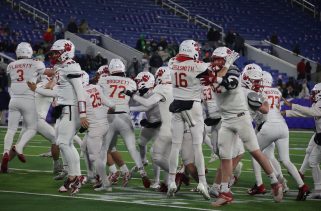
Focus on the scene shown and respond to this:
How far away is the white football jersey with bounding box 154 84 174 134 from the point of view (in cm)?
1178

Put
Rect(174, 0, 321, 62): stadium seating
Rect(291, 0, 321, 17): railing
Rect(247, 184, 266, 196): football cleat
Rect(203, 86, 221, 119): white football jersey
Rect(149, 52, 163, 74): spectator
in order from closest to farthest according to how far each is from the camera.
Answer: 1. Rect(247, 184, 266, 196): football cleat
2. Rect(203, 86, 221, 119): white football jersey
3. Rect(149, 52, 163, 74): spectator
4. Rect(174, 0, 321, 62): stadium seating
5. Rect(291, 0, 321, 17): railing

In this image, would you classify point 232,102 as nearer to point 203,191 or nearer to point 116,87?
point 203,191

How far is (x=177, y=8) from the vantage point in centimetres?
3653

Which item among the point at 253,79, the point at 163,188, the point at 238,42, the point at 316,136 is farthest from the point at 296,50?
the point at 163,188

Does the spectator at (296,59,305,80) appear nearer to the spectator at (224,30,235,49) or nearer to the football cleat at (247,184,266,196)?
the spectator at (224,30,235,49)

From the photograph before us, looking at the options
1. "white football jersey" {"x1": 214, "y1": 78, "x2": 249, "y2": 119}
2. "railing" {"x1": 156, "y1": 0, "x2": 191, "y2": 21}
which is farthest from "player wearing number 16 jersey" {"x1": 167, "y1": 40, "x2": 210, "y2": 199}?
"railing" {"x1": 156, "y1": 0, "x2": 191, "y2": 21}

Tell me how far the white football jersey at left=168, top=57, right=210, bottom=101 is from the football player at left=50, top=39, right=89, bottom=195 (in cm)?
124

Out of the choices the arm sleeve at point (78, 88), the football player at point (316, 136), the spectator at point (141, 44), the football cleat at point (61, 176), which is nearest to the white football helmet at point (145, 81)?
the arm sleeve at point (78, 88)

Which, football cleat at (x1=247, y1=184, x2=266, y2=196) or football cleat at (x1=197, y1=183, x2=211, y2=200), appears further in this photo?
football cleat at (x1=247, y1=184, x2=266, y2=196)

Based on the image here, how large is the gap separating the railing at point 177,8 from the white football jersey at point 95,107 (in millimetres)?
24472

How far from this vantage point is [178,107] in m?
10.8

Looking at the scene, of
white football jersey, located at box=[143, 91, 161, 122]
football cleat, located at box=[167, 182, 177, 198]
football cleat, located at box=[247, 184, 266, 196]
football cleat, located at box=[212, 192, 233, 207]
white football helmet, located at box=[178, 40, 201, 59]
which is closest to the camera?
football cleat, located at box=[212, 192, 233, 207]

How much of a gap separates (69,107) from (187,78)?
161 centimetres

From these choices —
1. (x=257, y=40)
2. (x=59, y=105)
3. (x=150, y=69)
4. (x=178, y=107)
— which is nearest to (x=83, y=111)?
(x=59, y=105)
